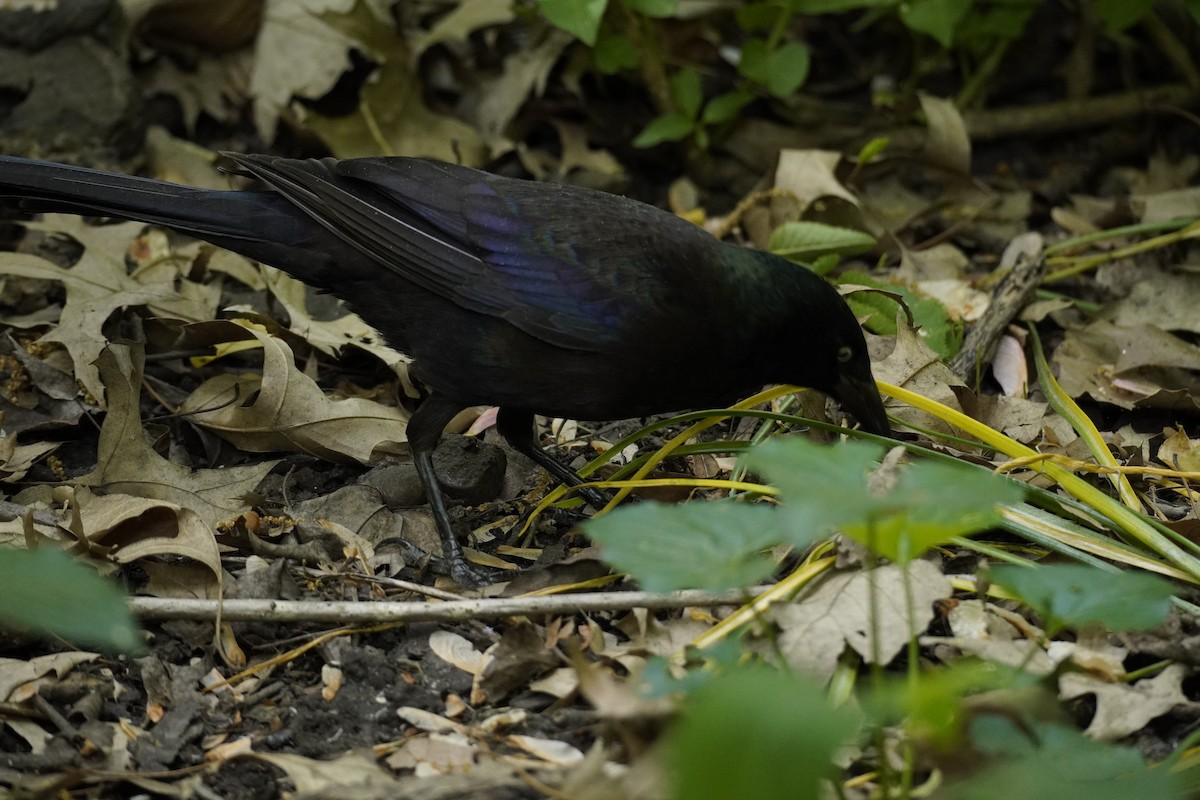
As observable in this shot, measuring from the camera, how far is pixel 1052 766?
2.39 metres

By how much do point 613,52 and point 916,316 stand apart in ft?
6.77

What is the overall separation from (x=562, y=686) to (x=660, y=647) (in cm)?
28

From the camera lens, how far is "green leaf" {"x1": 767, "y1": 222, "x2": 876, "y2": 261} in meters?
5.15

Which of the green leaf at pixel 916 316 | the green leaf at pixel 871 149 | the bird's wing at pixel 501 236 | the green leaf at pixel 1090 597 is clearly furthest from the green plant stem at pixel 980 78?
the green leaf at pixel 1090 597

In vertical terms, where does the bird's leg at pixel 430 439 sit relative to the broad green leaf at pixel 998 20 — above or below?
below

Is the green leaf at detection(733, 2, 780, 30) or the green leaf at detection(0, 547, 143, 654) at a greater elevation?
the green leaf at detection(733, 2, 780, 30)

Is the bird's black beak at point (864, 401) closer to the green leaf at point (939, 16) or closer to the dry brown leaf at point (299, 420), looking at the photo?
the dry brown leaf at point (299, 420)

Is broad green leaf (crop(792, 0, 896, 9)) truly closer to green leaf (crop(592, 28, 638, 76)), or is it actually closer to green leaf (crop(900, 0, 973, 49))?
green leaf (crop(900, 0, 973, 49))

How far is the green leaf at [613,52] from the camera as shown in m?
5.93

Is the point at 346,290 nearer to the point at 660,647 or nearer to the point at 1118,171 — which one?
the point at 660,647

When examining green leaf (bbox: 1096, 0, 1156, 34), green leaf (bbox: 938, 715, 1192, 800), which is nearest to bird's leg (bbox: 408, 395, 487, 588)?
green leaf (bbox: 938, 715, 1192, 800)

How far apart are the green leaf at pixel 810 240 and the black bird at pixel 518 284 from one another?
1085 mm

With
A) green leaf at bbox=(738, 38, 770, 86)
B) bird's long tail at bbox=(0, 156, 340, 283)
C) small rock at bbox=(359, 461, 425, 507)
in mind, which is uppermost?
green leaf at bbox=(738, 38, 770, 86)

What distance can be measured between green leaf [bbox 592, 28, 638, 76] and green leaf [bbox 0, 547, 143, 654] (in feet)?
13.6
